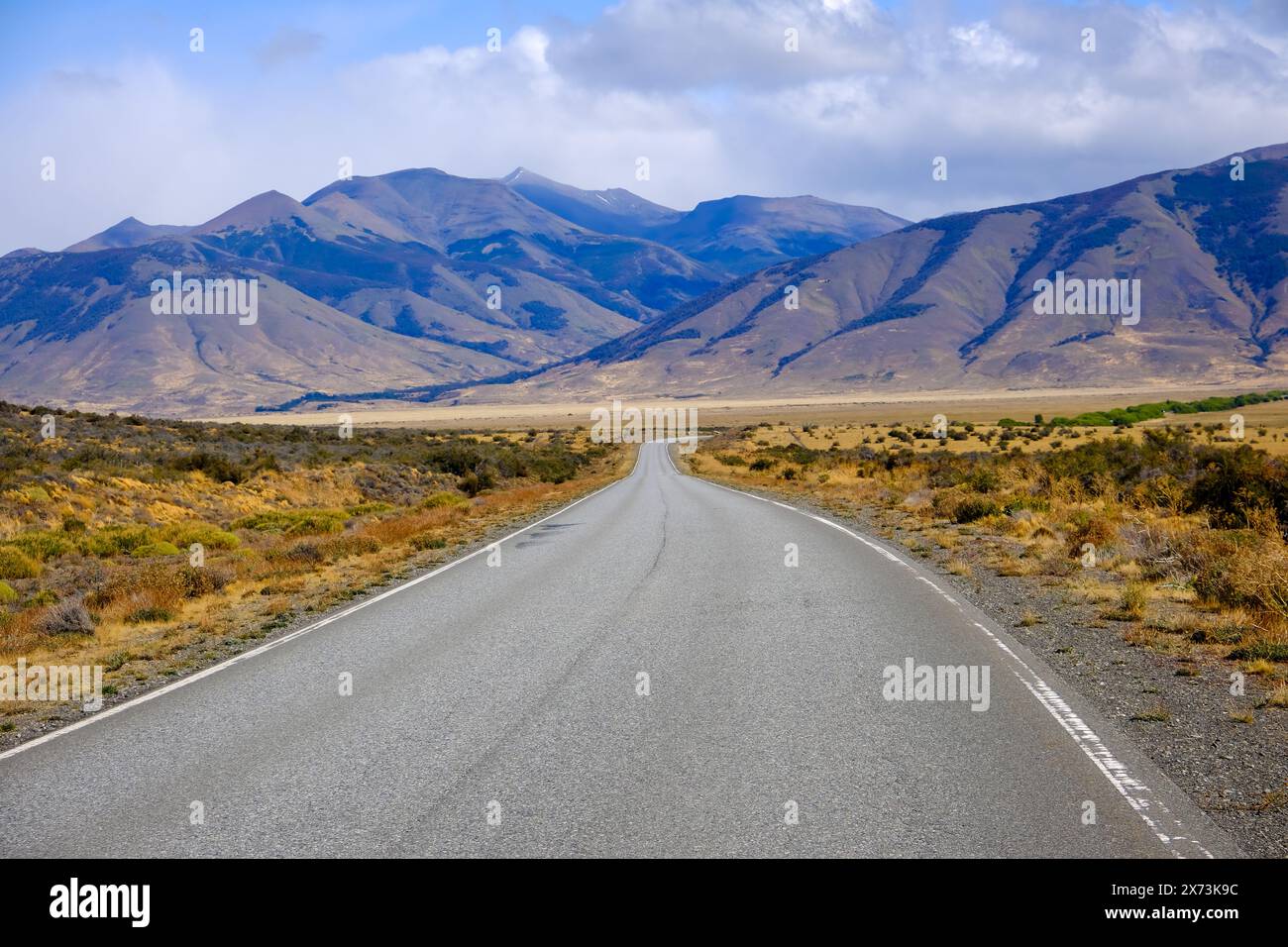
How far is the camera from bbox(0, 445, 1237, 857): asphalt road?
206 inches

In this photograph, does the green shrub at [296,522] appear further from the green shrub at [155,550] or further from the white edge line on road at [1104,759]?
the white edge line on road at [1104,759]

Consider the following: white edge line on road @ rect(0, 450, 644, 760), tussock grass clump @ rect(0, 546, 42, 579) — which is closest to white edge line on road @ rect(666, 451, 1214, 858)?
white edge line on road @ rect(0, 450, 644, 760)

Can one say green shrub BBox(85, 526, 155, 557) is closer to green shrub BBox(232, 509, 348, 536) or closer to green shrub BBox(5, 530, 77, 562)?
green shrub BBox(5, 530, 77, 562)

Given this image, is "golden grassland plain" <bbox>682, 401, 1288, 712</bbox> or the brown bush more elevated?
"golden grassland plain" <bbox>682, 401, 1288, 712</bbox>

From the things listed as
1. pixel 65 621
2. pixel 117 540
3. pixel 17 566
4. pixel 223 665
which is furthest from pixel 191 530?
pixel 223 665

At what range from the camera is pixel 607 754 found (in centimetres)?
650

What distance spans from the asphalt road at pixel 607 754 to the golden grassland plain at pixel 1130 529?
2.10 metres

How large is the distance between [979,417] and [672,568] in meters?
102

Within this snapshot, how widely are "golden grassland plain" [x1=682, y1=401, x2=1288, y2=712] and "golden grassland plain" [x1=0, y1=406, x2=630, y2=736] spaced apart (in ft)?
31.2

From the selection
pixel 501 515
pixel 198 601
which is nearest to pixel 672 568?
pixel 198 601

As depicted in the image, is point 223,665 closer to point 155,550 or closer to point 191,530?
point 155,550

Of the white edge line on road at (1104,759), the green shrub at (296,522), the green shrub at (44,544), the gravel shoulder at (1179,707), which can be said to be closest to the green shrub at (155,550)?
the green shrub at (44,544)

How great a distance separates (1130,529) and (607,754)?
12.9 metres
